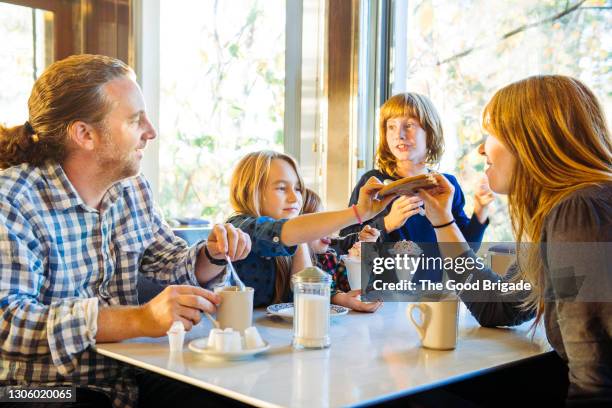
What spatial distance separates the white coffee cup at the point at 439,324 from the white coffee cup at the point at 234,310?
337mm

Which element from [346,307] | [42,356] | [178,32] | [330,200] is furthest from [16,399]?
[178,32]

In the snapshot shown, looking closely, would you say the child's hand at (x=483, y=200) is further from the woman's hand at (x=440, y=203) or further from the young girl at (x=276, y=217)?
the young girl at (x=276, y=217)

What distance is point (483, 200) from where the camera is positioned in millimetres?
2344

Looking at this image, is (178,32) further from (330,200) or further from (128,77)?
(128,77)

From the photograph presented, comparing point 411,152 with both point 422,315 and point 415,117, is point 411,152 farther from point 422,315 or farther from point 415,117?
point 422,315

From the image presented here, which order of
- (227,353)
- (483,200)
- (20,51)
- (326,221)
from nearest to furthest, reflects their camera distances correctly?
(227,353) → (326,221) → (483,200) → (20,51)

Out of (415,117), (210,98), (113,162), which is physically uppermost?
(210,98)

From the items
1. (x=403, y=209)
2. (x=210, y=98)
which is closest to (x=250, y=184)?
(x=403, y=209)

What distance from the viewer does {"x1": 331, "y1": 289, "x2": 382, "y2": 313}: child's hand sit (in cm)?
Result: 175

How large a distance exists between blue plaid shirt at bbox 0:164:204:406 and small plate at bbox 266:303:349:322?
→ 0.25 metres

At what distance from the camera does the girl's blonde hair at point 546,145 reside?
4.42 ft

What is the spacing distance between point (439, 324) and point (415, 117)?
4.75 ft

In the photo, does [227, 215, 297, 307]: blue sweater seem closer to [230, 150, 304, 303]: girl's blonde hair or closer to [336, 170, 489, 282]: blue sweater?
[230, 150, 304, 303]: girl's blonde hair

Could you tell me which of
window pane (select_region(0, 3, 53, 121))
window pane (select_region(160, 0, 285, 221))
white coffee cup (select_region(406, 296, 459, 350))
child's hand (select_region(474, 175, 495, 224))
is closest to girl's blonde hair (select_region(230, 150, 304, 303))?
white coffee cup (select_region(406, 296, 459, 350))
